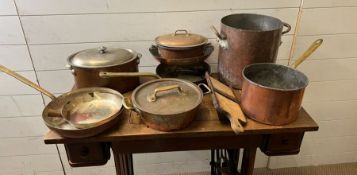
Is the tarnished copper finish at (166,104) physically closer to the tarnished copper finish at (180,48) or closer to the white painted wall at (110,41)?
the tarnished copper finish at (180,48)

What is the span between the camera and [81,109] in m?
0.90

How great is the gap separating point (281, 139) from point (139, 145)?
1.59 feet

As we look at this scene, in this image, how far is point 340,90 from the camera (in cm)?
150

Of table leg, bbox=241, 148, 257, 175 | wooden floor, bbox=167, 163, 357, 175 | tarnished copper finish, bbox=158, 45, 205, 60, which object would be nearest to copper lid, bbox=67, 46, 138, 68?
tarnished copper finish, bbox=158, 45, 205, 60

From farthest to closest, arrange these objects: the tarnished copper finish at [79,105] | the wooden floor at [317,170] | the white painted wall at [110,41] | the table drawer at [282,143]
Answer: the wooden floor at [317,170], the white painted wall at [110,41], the table drawer at [282,143], the tarnished copper finish at [79,105]

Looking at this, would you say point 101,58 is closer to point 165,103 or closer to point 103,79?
point 103,79

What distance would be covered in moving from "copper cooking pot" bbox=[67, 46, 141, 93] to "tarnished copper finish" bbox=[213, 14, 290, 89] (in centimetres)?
34

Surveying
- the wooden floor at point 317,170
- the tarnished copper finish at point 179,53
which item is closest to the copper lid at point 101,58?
the tarnished copper finish at point 179,53

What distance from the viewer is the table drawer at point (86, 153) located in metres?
0.87

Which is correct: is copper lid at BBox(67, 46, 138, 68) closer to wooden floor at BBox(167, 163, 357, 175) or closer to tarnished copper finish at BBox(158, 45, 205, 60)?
tarnished copper finish at BBox(158, 45, 205, 60)

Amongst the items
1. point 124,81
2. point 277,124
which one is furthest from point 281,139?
point 124,81

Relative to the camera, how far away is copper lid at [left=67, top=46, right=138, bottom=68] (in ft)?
3.06

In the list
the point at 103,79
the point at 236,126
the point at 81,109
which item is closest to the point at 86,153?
the point at 81,109

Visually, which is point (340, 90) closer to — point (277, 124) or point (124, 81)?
point (277, 124)
